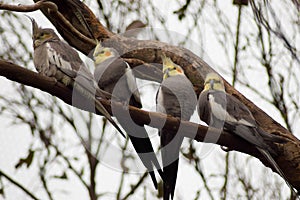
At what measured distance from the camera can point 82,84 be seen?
371 centimetres

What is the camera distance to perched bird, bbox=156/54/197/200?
417 cm

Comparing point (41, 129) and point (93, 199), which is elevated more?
point (41, 129)

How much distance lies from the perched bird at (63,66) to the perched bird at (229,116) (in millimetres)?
882

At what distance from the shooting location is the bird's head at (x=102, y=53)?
4.51m

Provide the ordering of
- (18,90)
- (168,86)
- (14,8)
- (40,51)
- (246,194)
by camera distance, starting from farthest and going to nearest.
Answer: (18,90)
(246,194)
(168,86)
(40,51)
(14,8)

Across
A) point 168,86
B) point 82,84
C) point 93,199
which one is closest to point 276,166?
point 168,86

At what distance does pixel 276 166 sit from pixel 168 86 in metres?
1.15

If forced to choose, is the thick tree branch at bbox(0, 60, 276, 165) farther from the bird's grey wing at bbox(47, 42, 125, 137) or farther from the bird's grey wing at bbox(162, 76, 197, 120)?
the bird's grey wing at bbox(162, 76, 197, 120)

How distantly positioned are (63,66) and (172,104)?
3.27 ft

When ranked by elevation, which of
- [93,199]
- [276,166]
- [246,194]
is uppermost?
[276,166]

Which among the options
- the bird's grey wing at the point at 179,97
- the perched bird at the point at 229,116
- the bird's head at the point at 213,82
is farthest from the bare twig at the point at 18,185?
the bird's head at the point at 213,82

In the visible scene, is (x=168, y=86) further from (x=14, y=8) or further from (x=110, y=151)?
(x=110, y=151)

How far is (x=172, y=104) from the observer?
4.41m

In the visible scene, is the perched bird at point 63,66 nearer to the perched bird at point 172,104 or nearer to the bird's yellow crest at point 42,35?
the bird's yellow crest at point 42,35
